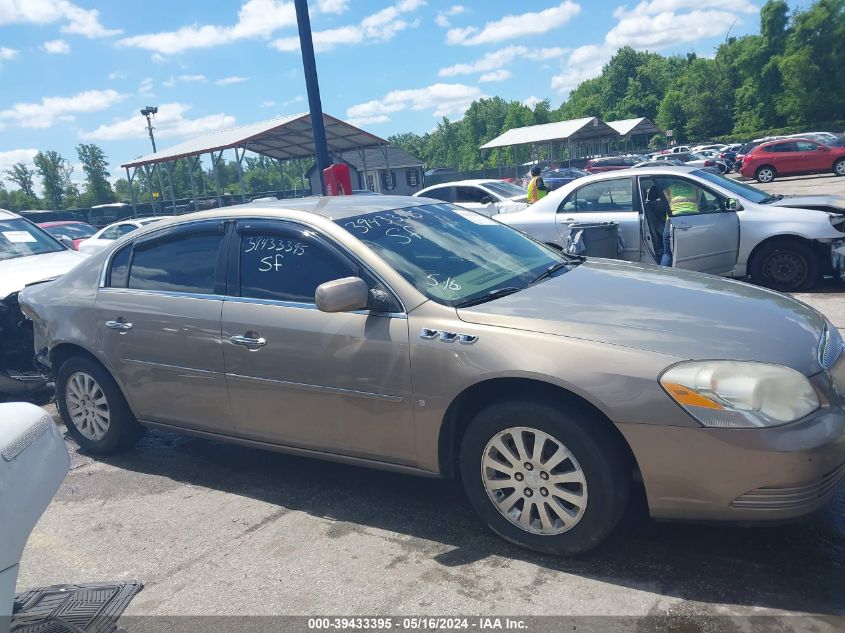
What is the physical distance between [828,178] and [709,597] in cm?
2929

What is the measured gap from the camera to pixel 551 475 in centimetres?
296

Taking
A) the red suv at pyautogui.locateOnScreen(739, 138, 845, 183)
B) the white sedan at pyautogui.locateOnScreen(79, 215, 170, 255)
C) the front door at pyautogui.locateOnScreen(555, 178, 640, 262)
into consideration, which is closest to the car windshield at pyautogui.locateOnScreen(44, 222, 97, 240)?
the white sedan at pyautogui.locateOnScreen(79, 215, 170, 255)

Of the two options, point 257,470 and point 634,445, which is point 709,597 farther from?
point 257,470

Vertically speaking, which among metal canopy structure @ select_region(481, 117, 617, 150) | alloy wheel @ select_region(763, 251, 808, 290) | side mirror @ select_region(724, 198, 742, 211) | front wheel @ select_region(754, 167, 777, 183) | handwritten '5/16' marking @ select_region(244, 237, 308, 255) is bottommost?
front wheel @ select_region(754, 167, 777, 183)

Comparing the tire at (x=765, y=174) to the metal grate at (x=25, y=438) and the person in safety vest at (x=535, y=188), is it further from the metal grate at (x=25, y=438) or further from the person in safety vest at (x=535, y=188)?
the metal grate at (x=25, y=438)

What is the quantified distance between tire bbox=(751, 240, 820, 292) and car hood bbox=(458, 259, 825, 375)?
14.6 ft

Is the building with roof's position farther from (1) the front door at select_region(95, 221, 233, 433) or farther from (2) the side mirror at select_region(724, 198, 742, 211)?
(1) the front door at select_region(95, 221, 233, 433)

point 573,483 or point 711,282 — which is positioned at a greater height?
point 711,282

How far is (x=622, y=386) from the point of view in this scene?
2770 millimetres

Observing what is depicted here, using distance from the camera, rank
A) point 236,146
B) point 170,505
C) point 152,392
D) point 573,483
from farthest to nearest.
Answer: point 236,146 < point 152,392 < point 170,505 < point 573,483

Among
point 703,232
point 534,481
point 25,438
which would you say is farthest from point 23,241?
point 703,232

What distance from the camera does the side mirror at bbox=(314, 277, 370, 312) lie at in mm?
3242

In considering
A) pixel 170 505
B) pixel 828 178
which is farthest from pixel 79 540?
pixel 828 178

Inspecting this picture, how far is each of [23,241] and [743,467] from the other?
25.6 ft
